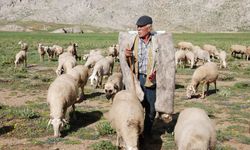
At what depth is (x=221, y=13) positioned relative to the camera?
14662 centimetres

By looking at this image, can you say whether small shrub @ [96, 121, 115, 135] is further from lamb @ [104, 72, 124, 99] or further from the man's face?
the man's face

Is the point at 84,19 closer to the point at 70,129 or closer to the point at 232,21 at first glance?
the point at 232,21

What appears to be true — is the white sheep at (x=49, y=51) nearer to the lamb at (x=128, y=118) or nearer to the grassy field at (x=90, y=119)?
the grassy field at (x=90, y=119)

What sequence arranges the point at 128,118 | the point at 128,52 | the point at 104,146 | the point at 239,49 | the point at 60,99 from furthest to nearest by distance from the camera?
the point at 239,49
the point at 60,99
the point at 104,146
the point at 128,52
the point at 128,118

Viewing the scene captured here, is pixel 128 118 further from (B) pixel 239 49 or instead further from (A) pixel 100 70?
(B) pixel 239 49

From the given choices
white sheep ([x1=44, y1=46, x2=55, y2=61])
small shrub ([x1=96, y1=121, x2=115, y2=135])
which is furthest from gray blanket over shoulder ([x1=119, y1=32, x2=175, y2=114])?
white sheep ([x1=44, y1=46, x2=55, y2=61])

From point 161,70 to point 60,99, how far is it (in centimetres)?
338

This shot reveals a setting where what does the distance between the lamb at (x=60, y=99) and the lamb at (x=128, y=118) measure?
1.98 metres

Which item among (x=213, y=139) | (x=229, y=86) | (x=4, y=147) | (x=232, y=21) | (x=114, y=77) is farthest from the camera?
(x=232, y=21)

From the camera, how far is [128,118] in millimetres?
9070

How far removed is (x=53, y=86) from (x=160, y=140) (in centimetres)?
383

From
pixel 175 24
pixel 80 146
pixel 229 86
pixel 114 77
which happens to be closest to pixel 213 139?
pixel 80 146

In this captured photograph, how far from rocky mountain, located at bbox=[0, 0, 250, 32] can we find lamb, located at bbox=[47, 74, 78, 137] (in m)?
132

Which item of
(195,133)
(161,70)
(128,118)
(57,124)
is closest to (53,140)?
(57,124)
